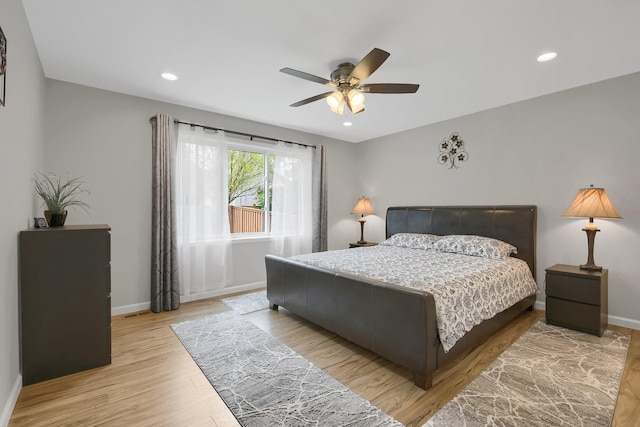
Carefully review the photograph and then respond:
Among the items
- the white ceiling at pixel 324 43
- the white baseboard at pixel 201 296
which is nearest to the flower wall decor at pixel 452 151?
the white ceiling at pixel 324 43

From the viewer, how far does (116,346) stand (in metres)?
2.63

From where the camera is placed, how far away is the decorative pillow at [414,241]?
4016 mm

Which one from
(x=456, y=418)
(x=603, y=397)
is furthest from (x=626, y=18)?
(x=456, y=418)

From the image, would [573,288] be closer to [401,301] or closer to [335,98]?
[401,301]

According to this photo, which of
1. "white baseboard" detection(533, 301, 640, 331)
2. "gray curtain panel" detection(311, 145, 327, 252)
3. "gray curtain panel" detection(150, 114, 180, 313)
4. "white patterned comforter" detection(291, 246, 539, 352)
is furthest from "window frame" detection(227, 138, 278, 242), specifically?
"white baseboard" detection(533, 301, 640, 331)

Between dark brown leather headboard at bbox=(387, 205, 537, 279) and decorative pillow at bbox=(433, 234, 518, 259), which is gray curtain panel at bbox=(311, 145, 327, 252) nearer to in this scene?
dark brown leather headboard at bbox=(387, 205, 537, 279)

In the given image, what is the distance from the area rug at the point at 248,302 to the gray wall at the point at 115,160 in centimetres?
99

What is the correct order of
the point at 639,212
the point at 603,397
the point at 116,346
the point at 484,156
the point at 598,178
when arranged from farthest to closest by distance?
the point at 484,156 < the point at 598,178 < the point at 639,212 < the point at 116,346 < the point at 603,397

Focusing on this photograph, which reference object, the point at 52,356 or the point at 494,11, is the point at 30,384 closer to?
the point at 52,356

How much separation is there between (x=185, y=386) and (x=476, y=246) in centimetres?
327

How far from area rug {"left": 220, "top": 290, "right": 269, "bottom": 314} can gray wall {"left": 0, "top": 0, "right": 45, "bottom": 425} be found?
192 cm

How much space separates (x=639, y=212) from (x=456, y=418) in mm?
2895

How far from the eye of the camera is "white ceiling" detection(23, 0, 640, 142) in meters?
1.93

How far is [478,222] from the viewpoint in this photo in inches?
153
